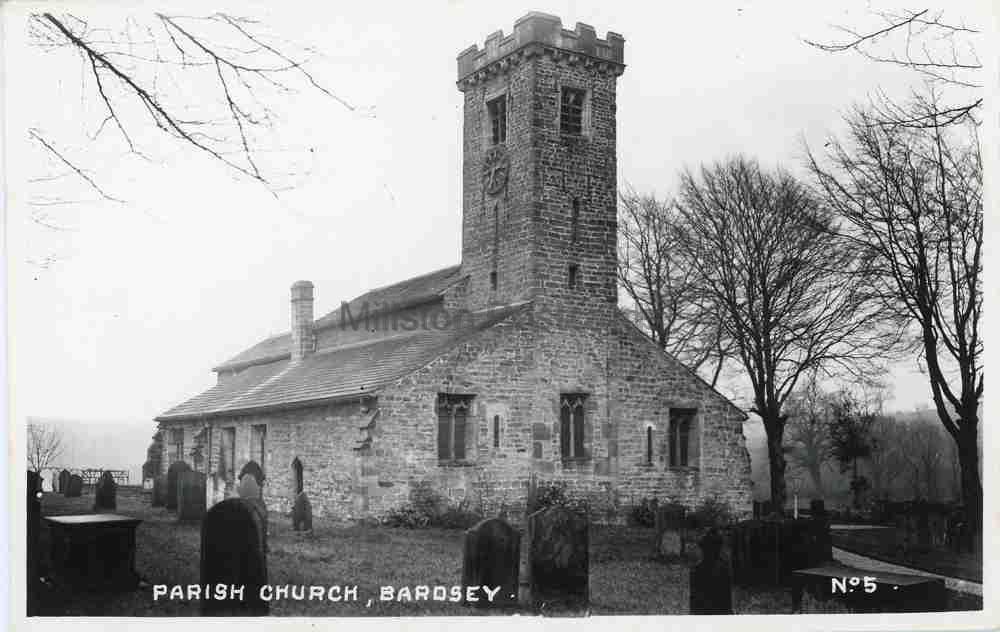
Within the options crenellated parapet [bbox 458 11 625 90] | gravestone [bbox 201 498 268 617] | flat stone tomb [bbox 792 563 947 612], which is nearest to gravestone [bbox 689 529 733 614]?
flat stone tomb [bbox 792 563 947 612]

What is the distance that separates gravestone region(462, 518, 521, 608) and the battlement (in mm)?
8154

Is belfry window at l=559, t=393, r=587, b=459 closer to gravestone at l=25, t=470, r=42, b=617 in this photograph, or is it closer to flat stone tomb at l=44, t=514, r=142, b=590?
flat stone tomb at l=44, t=514, r=142, b=590

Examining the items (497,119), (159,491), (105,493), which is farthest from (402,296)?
(105,493)

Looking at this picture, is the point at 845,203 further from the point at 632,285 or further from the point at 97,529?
the point at 97,529

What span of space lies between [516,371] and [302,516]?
16.8 feet

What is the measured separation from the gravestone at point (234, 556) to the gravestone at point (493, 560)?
7.40 feet

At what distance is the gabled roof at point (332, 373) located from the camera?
71.5ft

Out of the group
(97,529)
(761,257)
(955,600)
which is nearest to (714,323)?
(761,257)

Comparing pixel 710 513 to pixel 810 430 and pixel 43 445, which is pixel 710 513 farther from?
pixel 43 445

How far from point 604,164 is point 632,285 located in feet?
17.8

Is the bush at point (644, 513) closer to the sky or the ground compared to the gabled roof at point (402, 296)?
closer to the ground

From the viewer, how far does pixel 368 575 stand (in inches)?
566

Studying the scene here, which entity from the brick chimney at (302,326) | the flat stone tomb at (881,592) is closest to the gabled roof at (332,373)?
the brick chimney at (302,326)

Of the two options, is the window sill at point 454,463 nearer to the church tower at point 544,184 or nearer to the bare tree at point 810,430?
the church tower at point 544,184
